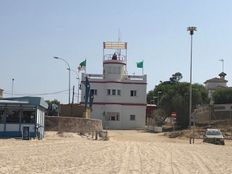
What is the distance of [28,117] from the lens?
139ft

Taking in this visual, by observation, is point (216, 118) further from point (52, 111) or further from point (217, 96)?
point (52, 111)

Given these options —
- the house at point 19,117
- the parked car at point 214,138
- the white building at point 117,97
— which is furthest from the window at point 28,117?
the white building at point 117,97

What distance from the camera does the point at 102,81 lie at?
93.9 meters

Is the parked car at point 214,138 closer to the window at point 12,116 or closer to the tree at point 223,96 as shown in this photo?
the window at point 12,116

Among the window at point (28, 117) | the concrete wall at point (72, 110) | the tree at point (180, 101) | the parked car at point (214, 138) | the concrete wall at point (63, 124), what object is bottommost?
the parked car at point (214, 138)

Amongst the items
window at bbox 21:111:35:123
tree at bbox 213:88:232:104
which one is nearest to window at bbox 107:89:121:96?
tree at bbox 213:88:232:104

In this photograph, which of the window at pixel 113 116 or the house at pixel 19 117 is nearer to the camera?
the house at pixel 19 117

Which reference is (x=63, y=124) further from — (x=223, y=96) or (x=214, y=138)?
(x=223, y=96)

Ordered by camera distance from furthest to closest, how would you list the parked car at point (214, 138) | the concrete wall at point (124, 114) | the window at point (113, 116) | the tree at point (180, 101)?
the tree at point (180, 101)
the window at point (113, 116)
the concrete wall at point (124, 114)
the parked car at point (214, 138)

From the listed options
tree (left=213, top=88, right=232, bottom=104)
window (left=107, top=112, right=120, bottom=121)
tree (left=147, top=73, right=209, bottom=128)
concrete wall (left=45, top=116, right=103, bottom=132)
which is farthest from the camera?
tree (left=213, top=88, right=232, bottom=104)

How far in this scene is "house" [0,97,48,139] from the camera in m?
41.5

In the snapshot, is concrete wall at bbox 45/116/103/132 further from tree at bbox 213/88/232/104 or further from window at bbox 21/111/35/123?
tree at bbox 213/88/232/104

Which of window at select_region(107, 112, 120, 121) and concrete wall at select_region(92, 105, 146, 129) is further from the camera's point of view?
window at select_region(107, 112, 120, 121)

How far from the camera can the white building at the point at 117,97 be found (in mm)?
92812
